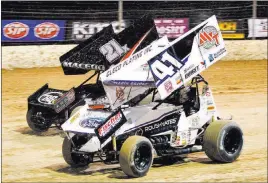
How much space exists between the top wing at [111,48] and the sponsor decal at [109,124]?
128 centimetres

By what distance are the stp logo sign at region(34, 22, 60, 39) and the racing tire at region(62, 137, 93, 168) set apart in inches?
395

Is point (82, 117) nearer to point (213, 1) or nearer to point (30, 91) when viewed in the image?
point (30, 91)

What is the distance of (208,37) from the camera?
30.0 ft

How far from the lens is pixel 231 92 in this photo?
51.2 feet

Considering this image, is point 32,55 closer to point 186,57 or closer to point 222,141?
point 186,57

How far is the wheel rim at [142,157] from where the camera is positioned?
27.1 feet

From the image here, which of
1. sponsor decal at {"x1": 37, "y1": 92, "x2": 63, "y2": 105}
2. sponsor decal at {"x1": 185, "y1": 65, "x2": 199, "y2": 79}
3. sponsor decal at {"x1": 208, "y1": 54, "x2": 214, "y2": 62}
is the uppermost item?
sponsor decal at {"x1": 208, "y1": 54, "x2": 214, "y2": 62}

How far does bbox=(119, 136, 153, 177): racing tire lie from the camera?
26.6 ft

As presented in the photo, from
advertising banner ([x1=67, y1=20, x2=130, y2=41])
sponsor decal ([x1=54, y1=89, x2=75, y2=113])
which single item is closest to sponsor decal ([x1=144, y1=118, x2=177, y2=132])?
sponsor decal ([x1=54, y1=89, x2=75, y2=113])

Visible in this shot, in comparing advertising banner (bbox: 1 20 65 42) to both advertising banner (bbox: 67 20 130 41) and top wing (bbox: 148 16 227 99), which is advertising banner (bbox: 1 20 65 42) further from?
top wing (bbox: 148 16 227 99)

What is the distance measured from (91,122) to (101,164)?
90cm

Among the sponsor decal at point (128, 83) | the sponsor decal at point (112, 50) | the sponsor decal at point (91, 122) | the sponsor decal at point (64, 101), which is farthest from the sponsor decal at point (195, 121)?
the sponsor decal at point (64, 101)

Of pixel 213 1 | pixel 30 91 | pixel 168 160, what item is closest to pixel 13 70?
pixel 30 91

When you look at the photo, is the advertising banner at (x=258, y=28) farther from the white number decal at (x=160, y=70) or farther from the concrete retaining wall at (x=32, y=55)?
the white number decal at (x=160, y=70)
